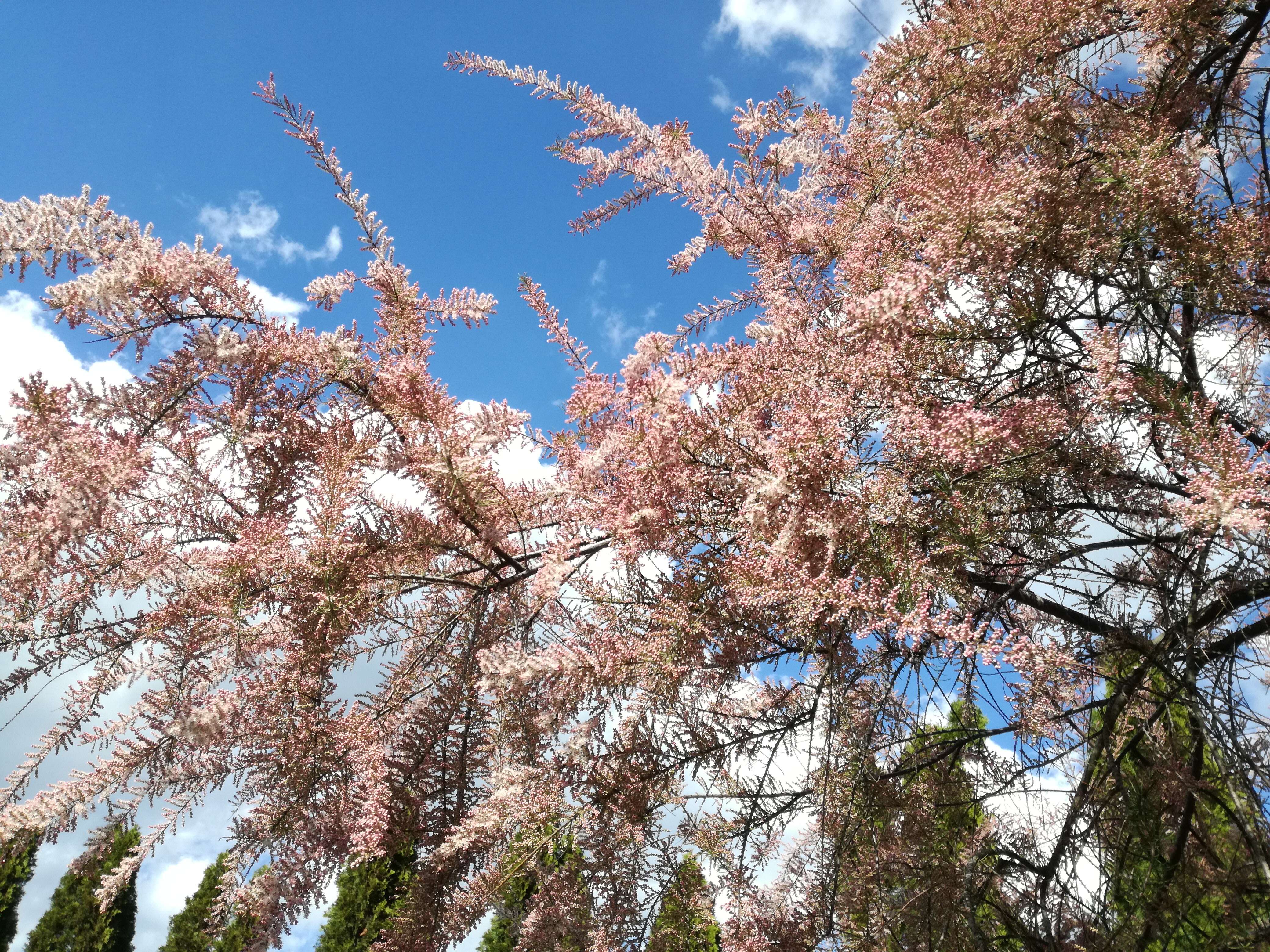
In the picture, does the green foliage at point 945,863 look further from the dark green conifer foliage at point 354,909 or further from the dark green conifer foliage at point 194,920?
the dark green conifer foliage at point 194,920

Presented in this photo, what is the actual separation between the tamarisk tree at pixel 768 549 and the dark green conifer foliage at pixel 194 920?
8.98 meters

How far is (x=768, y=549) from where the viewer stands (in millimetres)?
1767

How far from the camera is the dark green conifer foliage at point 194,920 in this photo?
9641mm

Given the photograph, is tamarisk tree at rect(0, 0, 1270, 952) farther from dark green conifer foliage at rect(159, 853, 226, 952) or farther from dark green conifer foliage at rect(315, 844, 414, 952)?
dark green conifer foliage at rect(159, 853, 226, 952)

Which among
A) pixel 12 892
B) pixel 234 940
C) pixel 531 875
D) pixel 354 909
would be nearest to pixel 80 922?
pixel 12 892

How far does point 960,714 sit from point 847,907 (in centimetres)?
74

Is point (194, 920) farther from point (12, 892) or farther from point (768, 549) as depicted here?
point (768, 549)

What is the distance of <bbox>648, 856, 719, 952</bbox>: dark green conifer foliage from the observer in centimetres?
232

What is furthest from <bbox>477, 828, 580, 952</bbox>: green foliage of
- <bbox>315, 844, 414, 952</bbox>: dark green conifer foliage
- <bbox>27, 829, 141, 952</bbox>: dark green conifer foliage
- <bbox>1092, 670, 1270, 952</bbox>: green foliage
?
<bbox>27, 829, 141, 952</bbox>: dark green conifer foliage

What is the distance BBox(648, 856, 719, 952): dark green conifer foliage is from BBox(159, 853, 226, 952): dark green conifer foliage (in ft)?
29.8

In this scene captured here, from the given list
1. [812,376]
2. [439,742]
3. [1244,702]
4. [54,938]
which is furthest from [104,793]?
[54,938]

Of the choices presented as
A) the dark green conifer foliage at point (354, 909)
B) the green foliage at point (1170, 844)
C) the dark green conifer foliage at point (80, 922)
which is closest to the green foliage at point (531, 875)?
the green foliage at point (1170, 844)

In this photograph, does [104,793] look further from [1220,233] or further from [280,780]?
[1220,233]

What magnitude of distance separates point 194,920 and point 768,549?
11.5 metres
